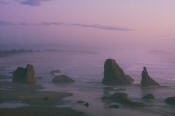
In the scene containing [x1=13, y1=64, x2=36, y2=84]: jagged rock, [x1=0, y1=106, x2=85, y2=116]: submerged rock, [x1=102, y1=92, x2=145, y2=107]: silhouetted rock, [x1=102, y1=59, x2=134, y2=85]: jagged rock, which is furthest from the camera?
[x1=102, y1=59, x2=134, y2=85]: jagged rock

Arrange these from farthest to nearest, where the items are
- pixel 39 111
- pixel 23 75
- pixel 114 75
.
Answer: pixel 114 75 → pixel 23 75 → pixel 39 111

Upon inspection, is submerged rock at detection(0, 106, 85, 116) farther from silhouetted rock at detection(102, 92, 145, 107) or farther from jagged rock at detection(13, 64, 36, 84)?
jagged rock at detection(13, 64, 36, 84)

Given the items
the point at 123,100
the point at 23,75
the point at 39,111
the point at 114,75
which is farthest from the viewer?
the point at 114,75

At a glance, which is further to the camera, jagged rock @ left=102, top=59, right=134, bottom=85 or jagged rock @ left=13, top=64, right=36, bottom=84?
jagged rock @ left=102, top=59, right=134, bottom=85

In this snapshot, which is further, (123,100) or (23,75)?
(23,75)

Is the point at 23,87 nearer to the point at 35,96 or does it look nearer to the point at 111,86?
the point at 35,96

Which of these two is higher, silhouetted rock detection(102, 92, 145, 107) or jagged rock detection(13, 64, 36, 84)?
jagged rock detection(13, 64, 36, 84)

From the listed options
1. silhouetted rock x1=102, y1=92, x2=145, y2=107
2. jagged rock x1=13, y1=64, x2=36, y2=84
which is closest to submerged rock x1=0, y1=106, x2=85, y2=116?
silhouetted rock x1=102, y1=92, x2=145, y2=107

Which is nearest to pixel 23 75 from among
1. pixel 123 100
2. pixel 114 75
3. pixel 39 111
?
pixel 114 75

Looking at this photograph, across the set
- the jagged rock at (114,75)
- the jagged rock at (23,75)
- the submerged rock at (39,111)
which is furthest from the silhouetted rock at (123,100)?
the jagged rock at (23,75)

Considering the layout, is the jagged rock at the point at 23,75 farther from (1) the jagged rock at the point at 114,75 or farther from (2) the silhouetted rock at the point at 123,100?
(2) the silhouetted rock at the point at 123,100

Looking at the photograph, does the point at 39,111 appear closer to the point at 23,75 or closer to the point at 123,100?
the point at 123,100

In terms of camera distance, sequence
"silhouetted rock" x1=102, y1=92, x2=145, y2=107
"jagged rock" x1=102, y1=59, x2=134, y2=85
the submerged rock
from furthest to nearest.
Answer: "jagged rock" x1=102, y1=59, x2=134, y2=85, "silhouetted rock" x1=102, y1=92, x2=145, y2=107, the submerged rock

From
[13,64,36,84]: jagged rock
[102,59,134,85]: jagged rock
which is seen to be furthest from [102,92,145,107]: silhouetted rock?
[13,64,36,84]: jagged rock
